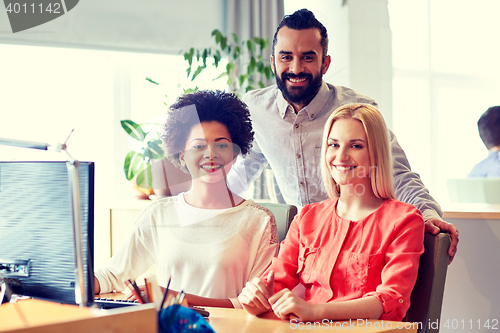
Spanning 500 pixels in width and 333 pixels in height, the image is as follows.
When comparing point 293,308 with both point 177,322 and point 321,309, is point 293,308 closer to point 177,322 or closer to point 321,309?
point 321,309

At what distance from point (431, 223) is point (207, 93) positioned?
27.6 inches

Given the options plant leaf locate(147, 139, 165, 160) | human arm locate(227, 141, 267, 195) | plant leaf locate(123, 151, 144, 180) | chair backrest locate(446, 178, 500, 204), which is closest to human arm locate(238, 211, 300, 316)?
human arm locate(227, 141, 267, 195)

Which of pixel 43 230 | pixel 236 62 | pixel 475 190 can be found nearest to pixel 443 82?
pixel 475 190

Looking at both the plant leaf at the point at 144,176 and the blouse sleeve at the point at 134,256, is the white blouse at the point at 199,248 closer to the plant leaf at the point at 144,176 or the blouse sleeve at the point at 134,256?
the blouse sleeve at the point at 134,256

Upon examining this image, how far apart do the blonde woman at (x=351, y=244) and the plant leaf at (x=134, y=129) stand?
1463 mm

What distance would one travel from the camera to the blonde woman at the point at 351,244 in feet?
3.08

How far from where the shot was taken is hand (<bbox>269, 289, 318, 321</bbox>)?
0.87 meters

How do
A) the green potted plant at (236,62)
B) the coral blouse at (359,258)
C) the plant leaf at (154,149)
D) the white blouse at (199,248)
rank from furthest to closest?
the green potted plant at (236,62), the plant leaf at (154,149), the white blouse at (199,248), the coral blouse at (359,258)

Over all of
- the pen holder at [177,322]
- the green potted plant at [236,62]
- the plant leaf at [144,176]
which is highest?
the green potted plant at [236,62]

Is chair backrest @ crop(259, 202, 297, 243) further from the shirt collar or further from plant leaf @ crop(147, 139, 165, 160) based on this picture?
plant leaf @ crop(147, 139, 165, 160)

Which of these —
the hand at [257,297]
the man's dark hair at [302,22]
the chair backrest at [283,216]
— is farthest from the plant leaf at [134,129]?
the hand at [257,297]

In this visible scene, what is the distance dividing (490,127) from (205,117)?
2.54 metres

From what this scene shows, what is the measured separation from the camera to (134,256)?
4.18 ft

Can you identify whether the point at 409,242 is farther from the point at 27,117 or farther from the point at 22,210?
the point at 27,117
